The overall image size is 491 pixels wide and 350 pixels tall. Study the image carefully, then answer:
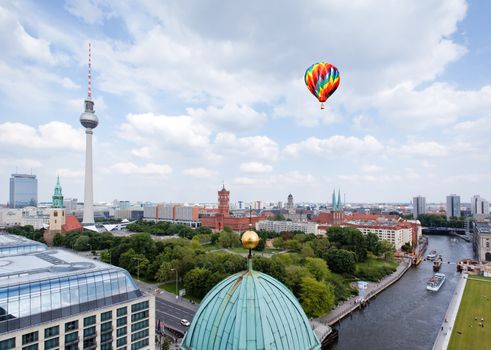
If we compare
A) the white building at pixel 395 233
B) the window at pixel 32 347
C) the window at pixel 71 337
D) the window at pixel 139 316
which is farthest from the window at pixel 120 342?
the white building at pixel 395 233

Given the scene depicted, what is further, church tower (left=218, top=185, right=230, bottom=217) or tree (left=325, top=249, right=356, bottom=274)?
church tower (left=218, top=185, right=230, bottom=217)

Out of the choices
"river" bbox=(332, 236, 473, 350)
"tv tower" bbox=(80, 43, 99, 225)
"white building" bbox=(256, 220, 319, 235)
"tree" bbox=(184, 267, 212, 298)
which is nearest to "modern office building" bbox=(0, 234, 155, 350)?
"tree" bbox=(184, 267, 212, 298)

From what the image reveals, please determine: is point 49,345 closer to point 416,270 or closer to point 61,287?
point 61,287

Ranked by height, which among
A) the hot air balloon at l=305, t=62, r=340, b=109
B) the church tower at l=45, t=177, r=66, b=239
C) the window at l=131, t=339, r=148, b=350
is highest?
the hot air balloon at l=305, t=62, r=340, b=109

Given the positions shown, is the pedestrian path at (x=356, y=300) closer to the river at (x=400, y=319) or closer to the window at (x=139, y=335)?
the river at (x=400, y=319)

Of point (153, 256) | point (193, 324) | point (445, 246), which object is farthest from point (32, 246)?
point (445, 246)

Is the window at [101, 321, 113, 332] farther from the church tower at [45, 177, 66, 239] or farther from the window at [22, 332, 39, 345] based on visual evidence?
the church tower at [45, 177, 66, 239]

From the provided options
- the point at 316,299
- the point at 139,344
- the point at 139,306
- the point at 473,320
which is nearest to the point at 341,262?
the point at 473,320
